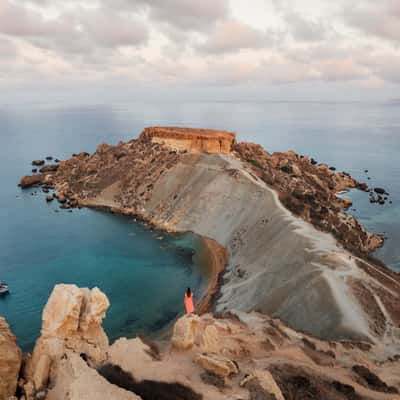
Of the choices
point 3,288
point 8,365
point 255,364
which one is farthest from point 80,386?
point 3,288

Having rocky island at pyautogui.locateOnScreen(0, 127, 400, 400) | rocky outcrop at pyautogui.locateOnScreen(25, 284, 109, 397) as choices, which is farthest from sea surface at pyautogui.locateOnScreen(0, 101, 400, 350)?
rocky outcrop at pyautogui.locateOnScreen(25, 284, 109, 397)

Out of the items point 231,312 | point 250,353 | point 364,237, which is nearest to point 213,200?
point 364,237

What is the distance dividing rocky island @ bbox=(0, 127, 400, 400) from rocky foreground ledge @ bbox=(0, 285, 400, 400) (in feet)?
0.23

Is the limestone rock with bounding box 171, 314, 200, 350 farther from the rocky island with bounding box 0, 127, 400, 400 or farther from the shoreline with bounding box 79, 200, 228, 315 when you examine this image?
the shoreline with bounding box 79, 200, 228, 315

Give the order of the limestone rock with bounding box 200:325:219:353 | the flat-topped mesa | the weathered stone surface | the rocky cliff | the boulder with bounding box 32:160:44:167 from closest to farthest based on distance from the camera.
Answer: the weathered stone surface, the limestone rock with bounding box 200:325:219:353, the rocky cliff, the flat-topped mesa, the boulder with bounding box 32:160:44:167

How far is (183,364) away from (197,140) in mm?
65217

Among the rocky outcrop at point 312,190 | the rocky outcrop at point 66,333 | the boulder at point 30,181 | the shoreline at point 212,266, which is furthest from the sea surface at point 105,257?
the rocky outcrop at point 66,333

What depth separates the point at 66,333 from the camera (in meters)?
20.3

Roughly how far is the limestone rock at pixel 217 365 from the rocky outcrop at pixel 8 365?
8970 millimetres

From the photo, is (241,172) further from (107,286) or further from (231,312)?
(231,312)

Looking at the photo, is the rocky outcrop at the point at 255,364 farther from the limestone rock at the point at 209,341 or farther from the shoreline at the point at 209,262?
the shoreline at the point at 209,262

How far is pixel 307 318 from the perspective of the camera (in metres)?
30.5

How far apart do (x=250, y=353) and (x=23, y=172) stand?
10111 centimetres

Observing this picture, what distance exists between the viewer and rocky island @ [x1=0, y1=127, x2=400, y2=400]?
17.5 metres
